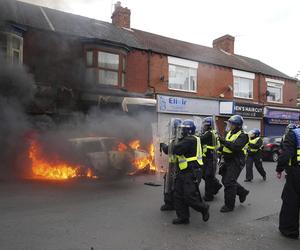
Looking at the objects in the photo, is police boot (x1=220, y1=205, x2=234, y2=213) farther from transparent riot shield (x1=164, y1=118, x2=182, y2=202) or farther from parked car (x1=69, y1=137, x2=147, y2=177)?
parked car (x1=69, y1=137, x2=147, y2=177)

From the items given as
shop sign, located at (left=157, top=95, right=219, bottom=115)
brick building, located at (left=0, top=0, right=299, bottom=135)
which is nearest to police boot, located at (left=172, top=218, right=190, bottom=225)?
brick building, located at (left=0, top=0, right=299, bottom=135)

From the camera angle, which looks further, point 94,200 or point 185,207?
point 94,200

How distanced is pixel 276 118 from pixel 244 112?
3556mm

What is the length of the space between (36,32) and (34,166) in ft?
20.3

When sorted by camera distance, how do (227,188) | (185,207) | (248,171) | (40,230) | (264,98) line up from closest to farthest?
1. (40,230)
2. (185,207)
3. (227,188)
4. (248,171)
5. (264,98)

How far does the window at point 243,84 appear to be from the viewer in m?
22.9

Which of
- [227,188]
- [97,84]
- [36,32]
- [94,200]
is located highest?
[36,32]

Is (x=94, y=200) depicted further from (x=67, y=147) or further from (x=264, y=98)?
(x=264, y=98)

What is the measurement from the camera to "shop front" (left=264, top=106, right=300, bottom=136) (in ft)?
80.4

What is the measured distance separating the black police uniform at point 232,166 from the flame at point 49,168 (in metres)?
5.14

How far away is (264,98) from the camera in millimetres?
24438

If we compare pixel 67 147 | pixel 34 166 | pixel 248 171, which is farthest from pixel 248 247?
pixel 34 166

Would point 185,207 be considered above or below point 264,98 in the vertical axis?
below

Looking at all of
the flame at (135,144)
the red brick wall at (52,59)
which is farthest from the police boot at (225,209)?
the red brick wall at (52,59)
